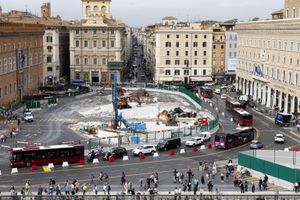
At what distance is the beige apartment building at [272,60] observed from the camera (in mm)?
69688

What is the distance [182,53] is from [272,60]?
32.9 m

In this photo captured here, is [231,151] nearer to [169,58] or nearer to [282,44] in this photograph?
[282,44]

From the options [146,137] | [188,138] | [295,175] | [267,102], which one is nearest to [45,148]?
[146,137]

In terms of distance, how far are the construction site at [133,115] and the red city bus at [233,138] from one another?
5.71m

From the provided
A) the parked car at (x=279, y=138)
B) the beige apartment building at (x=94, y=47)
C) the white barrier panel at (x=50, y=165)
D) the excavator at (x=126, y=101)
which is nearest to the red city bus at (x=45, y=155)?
the white barrier panel at (x=50, y=165)

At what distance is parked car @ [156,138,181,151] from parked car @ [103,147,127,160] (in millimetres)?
4153

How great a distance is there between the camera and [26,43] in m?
Answer: 87.5

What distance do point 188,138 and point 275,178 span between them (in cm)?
1638

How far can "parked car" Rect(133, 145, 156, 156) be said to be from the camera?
1813 inches

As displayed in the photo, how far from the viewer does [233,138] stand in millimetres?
50219

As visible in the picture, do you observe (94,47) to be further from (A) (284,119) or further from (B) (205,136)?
(B) (205,136)

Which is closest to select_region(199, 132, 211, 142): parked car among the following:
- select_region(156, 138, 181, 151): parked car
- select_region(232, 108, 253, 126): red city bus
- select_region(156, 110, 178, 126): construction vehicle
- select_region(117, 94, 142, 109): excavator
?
select_region(156, 138, 181, 151): parked car

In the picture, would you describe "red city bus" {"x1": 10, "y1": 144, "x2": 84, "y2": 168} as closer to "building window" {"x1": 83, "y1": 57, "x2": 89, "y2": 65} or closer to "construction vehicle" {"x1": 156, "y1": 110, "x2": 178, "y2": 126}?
"construction vehicle" {"x1": 156, "y1": 110, "x2": 178, "y2": 126}

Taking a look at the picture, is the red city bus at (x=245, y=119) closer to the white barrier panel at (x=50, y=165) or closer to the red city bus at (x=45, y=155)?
the red city bus at (x=45, y=155)
